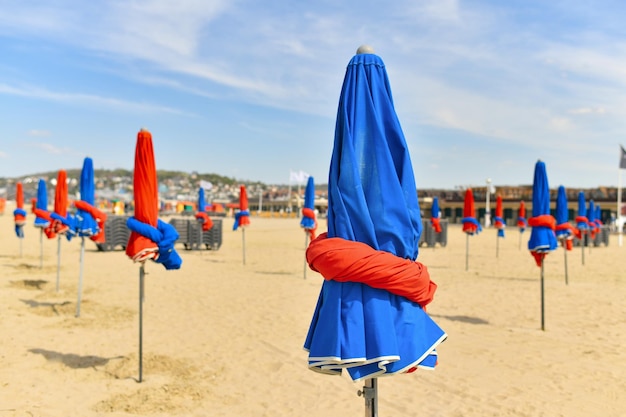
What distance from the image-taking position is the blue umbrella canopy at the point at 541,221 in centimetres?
988

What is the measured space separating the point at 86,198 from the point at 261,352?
487 centimetres

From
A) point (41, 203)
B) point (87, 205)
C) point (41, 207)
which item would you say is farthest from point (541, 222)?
point (41, 203)

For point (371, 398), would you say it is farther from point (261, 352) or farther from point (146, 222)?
point (261, 352)

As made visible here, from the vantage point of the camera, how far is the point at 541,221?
9945 mm

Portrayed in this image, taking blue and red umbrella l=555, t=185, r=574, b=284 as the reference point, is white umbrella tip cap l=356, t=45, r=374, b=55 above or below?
above

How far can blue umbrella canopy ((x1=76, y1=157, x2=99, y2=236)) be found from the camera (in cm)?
1013

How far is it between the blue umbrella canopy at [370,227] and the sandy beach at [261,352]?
11.7 feet

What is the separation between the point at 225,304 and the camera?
40.1 feet

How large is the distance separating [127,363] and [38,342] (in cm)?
200

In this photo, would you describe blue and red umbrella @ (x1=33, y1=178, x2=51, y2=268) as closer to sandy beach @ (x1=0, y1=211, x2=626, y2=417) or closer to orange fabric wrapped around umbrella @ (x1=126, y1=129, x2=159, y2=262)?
sandy beach @ (x1=0, y1=211, x2=626, y2=417)

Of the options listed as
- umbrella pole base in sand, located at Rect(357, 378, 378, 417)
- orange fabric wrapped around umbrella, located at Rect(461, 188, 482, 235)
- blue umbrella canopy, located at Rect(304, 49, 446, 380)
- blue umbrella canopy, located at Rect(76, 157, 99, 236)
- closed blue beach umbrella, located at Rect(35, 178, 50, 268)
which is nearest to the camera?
blue umbrella canopy, located at Rect(304, 49, 446, 380)

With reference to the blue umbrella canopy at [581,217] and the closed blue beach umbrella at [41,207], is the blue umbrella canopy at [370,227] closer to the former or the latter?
the closed blue beach umbrella at [41,207]

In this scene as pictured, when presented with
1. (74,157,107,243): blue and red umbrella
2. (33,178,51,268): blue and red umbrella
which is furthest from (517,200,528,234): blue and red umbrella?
(74,157,107,243): blue and red umbrella

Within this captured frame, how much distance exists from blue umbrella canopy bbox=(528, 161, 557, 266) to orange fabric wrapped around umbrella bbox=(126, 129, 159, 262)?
7.11 meters
